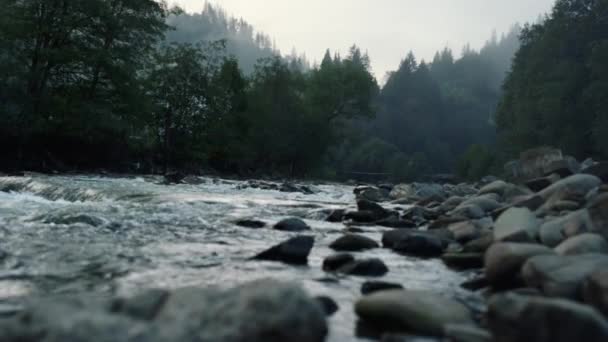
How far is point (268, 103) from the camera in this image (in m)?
40.8

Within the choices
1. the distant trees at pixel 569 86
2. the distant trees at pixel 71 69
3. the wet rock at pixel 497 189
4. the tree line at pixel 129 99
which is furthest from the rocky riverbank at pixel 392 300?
the distant trees at pixel 569 86

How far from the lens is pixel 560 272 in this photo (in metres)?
3.36

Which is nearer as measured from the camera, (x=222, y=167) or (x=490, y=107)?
(x=222, y=167)

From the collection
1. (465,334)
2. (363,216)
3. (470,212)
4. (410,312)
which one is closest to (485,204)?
(470,212)

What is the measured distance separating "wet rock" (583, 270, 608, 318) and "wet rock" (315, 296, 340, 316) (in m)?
1.60

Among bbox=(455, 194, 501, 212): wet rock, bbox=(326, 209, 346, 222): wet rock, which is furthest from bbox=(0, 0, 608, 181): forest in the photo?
bbox=(455, 194, 501, 212): wet rock

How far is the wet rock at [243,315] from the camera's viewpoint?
2328mm

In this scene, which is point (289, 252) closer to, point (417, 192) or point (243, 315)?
point (243, 315)

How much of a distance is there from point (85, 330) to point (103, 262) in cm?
275

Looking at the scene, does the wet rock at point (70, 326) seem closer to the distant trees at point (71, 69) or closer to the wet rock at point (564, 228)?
the wet rock at point (564, 228)

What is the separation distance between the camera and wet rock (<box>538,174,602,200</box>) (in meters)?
6.85

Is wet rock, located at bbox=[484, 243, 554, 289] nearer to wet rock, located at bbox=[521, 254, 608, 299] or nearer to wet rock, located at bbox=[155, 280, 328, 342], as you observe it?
wet rock, located at bbox=[521, 254, 608, 299]

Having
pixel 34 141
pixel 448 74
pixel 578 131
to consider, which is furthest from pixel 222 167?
pixel 448 74

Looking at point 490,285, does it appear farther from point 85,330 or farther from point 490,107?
point 490,107
